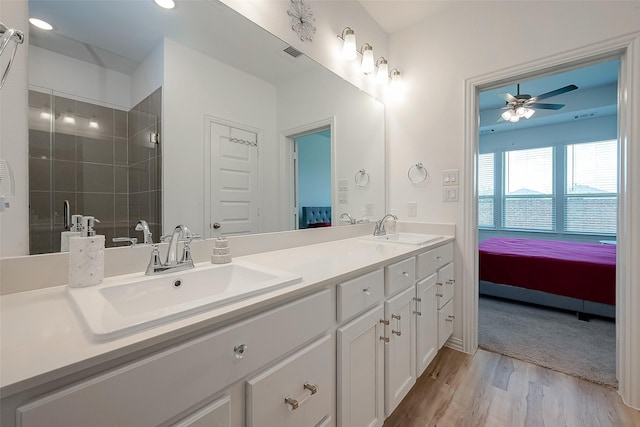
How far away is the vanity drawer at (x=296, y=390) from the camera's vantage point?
2.32ft

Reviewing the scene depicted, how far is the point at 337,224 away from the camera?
1.96 metres

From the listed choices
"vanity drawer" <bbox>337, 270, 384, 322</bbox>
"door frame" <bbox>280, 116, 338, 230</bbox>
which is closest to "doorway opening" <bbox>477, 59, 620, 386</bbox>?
"vanity drawer" <bbox>337, 270, 384, 322</bbox>

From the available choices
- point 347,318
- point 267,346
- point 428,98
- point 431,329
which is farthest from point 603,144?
point 267,346

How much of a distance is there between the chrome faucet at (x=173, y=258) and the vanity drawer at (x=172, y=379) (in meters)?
0.45

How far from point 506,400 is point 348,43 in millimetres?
2330

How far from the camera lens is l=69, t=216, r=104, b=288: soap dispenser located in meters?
0.79

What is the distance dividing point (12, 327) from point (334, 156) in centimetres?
169

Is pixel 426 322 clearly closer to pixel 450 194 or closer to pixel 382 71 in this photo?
pixel 450 194

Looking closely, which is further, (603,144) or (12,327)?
(603,144)

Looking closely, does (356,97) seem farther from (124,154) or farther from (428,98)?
(124,154)

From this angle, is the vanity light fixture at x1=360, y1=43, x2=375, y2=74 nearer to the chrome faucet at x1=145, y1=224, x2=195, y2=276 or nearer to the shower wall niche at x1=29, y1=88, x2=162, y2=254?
the shower wall niche at x1=29, y1=88, x2=162, y2=254

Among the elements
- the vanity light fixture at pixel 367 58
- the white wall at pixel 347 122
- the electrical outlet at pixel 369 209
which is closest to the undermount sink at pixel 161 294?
the white wall at pixel 347 122

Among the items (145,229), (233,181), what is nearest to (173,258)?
(145,229)

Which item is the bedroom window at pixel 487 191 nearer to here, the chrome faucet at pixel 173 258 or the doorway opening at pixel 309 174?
the doorway opening at pixel 309 174
